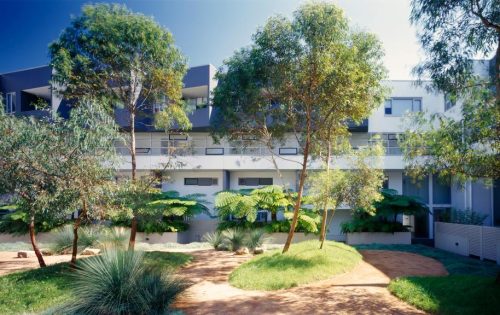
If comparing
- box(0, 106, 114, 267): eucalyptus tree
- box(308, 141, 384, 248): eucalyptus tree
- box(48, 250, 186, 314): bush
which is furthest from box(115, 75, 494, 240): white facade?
box(48, 250, 186, 314): bush

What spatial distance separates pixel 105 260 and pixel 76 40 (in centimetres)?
957

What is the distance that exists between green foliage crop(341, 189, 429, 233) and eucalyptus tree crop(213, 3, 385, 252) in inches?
304

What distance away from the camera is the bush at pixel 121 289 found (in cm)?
775

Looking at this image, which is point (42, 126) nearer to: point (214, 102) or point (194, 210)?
point (214, 102)

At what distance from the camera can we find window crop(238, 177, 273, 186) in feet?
86.1

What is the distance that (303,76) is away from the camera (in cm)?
1284

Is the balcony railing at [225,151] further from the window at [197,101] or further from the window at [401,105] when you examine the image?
the window at [197,101]

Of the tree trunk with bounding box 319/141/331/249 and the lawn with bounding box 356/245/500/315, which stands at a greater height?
the tree trunk with bounding box 319/141/331/249

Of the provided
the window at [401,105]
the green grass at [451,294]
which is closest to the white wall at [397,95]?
the window at [401,105]

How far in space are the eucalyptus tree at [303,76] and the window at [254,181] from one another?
10900mm

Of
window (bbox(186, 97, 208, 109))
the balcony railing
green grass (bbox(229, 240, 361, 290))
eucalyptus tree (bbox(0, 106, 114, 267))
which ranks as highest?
window (bbox(186, 97, 208, 109))

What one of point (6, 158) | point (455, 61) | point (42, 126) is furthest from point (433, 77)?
point (6, 158)

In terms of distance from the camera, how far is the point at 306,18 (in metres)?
12.3

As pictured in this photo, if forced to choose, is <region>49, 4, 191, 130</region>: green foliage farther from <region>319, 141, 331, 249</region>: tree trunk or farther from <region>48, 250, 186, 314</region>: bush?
<region>48, 250, 186, 314</region>: bush
